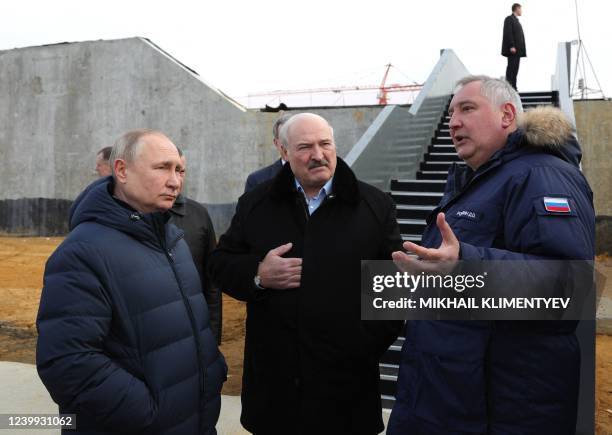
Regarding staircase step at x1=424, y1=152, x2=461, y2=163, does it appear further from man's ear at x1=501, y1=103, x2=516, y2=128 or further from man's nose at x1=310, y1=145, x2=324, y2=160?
man's ear at x1=501, y1=103, x2=516, y2=128

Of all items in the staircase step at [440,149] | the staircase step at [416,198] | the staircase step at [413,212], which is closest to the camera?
the staircase step at [413,212]

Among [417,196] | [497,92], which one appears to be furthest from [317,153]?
[417,196]

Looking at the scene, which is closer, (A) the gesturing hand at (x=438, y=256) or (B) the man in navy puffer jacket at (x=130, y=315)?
(A) the gesturing hand at (x=438, y=256)

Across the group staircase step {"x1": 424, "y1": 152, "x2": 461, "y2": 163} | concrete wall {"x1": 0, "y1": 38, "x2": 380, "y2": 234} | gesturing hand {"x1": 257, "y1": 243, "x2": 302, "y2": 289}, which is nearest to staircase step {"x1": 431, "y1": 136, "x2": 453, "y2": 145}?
staircase step {"x1": 424, "y1": 152, "x2": 461, "y2": 163}

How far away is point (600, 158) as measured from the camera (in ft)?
41.3

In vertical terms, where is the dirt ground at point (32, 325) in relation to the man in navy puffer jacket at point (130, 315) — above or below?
below

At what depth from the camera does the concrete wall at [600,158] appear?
12555 millimetres

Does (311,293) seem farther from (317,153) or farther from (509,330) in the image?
(509,330)

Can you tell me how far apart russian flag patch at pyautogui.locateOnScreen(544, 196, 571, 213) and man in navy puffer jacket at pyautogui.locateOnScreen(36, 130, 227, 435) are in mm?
1428

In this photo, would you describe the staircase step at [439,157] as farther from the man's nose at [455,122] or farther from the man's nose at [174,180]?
the man's nose at [174,180]

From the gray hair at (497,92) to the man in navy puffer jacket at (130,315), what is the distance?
1.34 m

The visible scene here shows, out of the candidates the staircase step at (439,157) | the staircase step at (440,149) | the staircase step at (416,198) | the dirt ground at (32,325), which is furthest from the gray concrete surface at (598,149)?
the staircase step at (416,198)

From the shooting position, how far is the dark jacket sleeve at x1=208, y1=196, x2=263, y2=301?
8.82 ft

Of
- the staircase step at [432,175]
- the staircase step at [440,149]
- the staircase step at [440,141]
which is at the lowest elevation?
the staircase step at [432,175]
